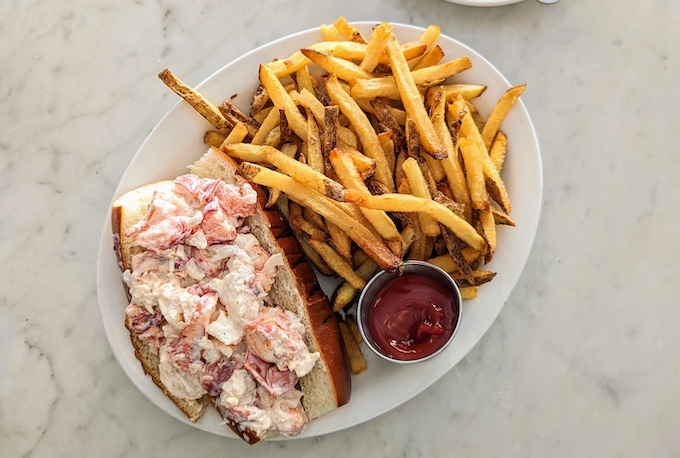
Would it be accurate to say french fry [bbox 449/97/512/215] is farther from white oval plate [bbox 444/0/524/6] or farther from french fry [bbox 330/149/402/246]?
white oval plate [bbox 444/0/524/6]

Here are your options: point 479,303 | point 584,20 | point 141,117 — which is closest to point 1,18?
point 141,117

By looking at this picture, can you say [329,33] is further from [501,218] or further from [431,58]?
[501,218]

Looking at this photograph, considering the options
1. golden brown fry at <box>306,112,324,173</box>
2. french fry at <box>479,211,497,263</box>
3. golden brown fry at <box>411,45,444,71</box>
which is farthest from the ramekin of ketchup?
golden brown fry at <box>411,45,444,71</box>

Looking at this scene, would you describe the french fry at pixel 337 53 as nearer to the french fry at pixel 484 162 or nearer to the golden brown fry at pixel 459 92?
the golden brown fry at pixel 459 92

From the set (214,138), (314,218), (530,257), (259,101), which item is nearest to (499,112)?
(530,257)

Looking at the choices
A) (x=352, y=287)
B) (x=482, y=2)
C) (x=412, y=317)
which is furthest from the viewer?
(x=482, y=2)

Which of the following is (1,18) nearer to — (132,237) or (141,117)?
(141,117)
